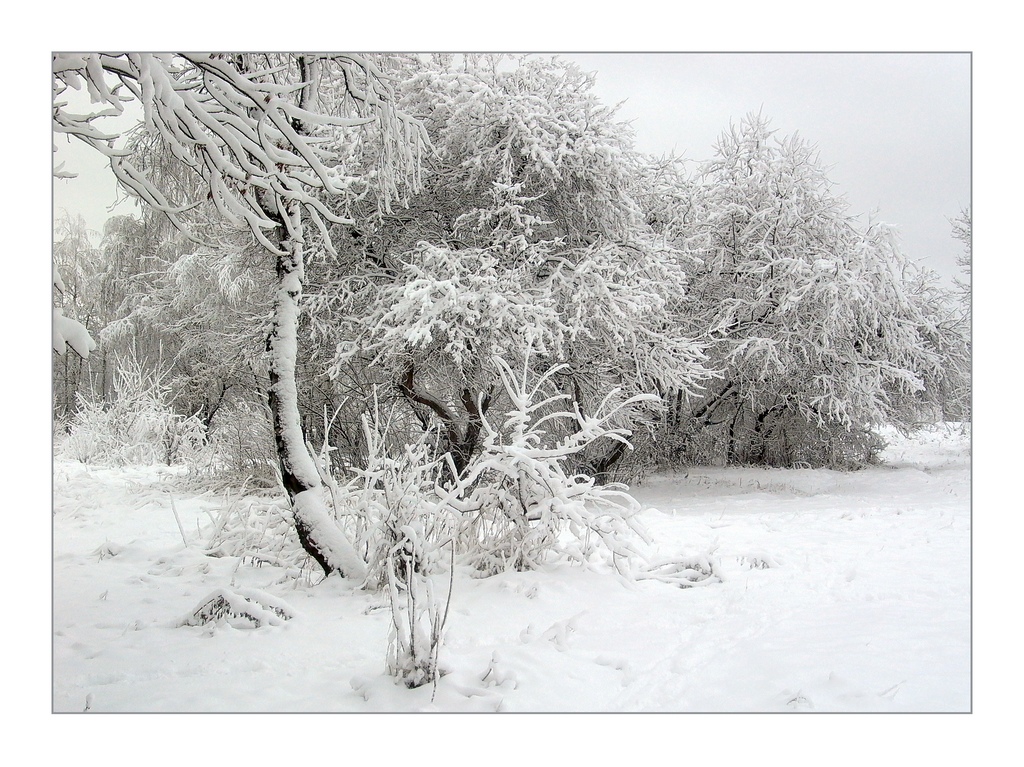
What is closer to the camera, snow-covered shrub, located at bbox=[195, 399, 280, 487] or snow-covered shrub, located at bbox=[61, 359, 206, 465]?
snow-covered shrub, located at bbox=[195, 399, 280, 487]

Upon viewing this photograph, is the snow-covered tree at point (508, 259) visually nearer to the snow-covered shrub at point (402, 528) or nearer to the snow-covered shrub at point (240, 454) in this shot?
the snow-covered shrub at point (240, 454)

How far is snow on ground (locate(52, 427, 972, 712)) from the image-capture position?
2279 mm

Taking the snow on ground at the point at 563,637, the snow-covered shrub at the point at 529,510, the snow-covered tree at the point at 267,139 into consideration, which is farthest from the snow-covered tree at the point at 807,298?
the snow-covered tree at the point at 267,139

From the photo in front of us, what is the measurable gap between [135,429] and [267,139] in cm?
568

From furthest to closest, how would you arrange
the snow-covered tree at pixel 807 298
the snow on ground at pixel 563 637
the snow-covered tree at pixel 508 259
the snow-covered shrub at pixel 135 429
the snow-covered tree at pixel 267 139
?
the snow-covered tree at pixel 807 298, the snow-covered shrub at pixel 135 429, the snow-covered tree at pixel 508 259, the snow-covered tree at pixel 267 139, the snow on ground at pixel 563 637

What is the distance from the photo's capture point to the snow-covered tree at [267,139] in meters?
2.54

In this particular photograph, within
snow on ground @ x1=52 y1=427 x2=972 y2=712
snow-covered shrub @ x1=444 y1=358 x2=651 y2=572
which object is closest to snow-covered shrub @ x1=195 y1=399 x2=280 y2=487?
snow on ground @ x1=52 y1=427 x2=972 y2=712

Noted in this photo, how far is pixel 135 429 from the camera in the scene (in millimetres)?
7277

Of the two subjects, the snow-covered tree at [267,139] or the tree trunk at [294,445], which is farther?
the tree trunk at [294,445]

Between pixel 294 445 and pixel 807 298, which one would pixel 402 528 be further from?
pixel 807 298

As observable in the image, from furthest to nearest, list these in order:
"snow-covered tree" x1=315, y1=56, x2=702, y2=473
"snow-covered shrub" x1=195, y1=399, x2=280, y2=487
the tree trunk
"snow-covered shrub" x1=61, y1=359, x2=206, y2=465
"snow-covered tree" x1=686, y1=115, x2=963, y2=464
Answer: "snow-covered tree" x1=686, y1=115, x2=963, y2=464 → "snow-covered shrub" x1=61, y1=359, x2=206, y2=465 → "snow-covered shrub" x1=195, y1=399, x2=280, y2=487 → "snow-covered tree" x1=315, y1=56, x2=702, y2=473 → the tree trunk

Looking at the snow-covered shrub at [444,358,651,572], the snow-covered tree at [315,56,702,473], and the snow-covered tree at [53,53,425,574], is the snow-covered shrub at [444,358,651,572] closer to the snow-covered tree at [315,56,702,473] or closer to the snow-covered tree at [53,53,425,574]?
the snow-covered tree at [53,53,425,574]

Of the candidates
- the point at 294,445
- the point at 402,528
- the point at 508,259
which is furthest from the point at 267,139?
the point at 508,259
